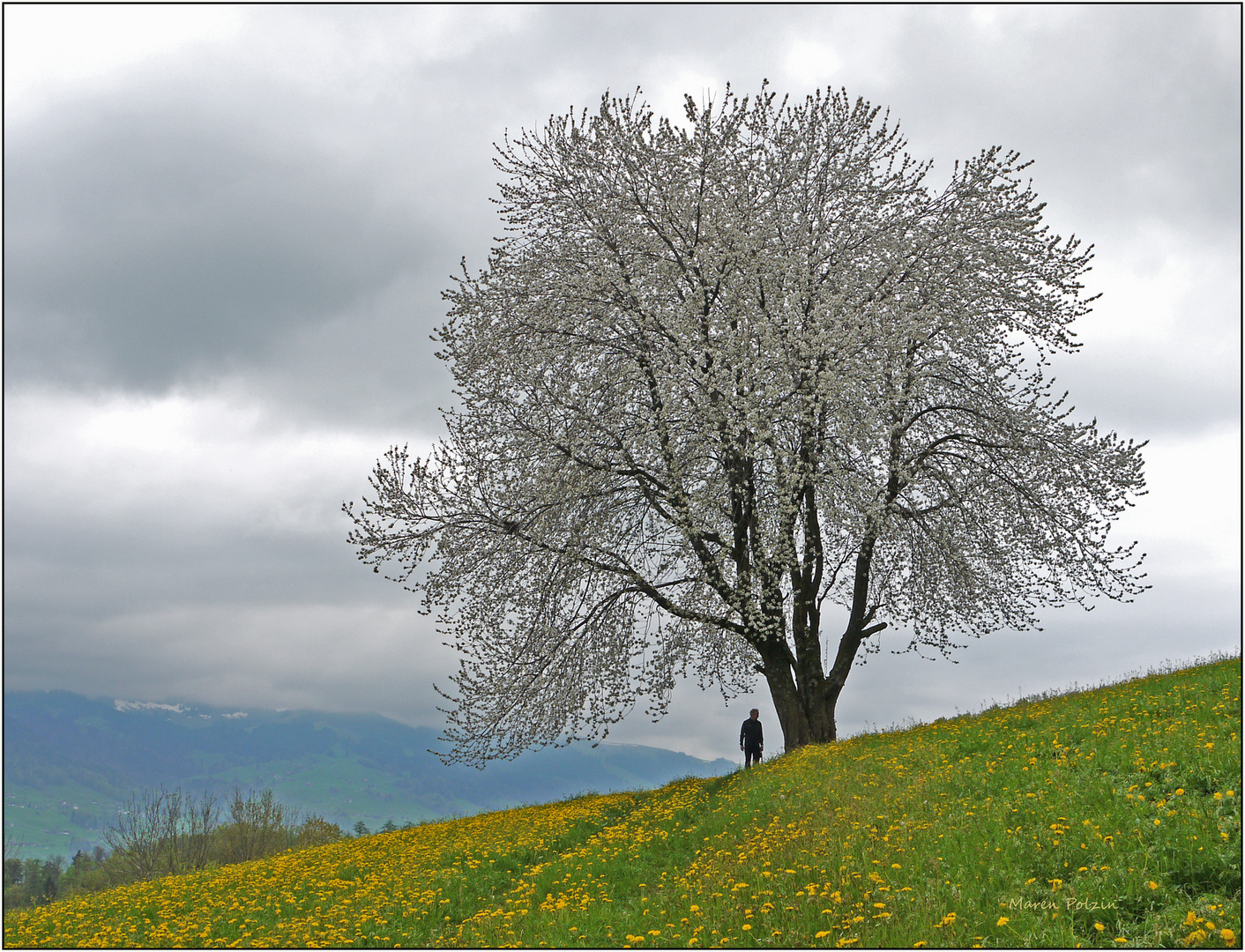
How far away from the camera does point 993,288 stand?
19156 millimetres

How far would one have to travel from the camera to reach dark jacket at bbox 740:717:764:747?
68.9 feet

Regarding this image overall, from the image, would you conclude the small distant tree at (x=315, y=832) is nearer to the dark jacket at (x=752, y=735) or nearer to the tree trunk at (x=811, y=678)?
the dark jacket at (x=752, y=735)

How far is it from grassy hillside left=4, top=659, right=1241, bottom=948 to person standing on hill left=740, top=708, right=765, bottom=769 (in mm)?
3420

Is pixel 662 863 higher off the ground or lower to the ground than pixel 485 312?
lower

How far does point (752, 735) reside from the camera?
2108 centimetres

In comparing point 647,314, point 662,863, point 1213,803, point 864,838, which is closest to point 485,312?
point 647,314

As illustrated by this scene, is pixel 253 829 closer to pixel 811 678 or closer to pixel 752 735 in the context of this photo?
pixel 752 735

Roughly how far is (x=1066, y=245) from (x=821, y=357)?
754 cm

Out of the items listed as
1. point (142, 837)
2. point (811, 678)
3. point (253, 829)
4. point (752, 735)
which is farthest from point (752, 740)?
point (142, 837)

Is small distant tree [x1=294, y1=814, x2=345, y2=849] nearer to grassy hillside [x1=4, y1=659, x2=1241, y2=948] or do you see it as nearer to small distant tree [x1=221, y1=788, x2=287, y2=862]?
small distant tree [x1=221, y1=788, x2=287, y2=862]

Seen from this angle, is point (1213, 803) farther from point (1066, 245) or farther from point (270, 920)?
point (1066, 245)

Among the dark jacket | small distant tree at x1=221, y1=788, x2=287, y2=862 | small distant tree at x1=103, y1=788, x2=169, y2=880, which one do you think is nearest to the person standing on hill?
the dark jacket

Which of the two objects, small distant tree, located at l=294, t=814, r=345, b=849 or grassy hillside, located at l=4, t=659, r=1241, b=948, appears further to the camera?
small distant tree, located at l=294, t=814, r=345, b=849

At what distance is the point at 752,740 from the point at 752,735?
4.3 inches
